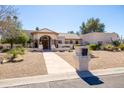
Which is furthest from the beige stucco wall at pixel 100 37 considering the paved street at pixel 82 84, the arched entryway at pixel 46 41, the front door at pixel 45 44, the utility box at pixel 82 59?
the paved street at pixel 82 84

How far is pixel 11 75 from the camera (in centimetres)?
968

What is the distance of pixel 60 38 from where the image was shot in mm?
42438

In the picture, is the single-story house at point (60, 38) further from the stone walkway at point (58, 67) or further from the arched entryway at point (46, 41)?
the stone walkway at point (58, 67)

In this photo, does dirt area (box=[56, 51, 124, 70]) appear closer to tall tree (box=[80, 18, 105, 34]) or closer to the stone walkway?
the stone walkway

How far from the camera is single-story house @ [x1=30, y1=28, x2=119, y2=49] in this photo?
113 ft

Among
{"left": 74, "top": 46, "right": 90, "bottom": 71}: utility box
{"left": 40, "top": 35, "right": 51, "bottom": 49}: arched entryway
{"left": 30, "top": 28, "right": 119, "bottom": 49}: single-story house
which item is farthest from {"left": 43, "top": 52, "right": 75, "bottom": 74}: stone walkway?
{"left": 40, "top": 35, "right": 51, "bottom": 49}: arched entryway

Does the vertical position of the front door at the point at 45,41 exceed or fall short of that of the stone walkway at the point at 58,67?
it exceeds it

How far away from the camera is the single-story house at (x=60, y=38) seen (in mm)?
34594

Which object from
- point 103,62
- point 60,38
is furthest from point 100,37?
point 103,62

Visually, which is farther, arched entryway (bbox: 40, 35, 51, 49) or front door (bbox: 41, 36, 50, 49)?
front door (bbox: 41, 36, 50, 49)

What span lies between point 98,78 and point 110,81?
79 cm

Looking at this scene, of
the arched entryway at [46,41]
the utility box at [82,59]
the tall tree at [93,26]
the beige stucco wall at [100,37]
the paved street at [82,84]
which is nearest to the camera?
the paved street at [82,84]
